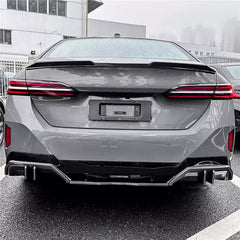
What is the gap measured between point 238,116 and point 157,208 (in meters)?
2.62

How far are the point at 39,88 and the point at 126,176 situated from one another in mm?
896

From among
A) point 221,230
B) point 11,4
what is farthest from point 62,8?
point 221,230

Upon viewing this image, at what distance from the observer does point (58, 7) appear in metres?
25.8

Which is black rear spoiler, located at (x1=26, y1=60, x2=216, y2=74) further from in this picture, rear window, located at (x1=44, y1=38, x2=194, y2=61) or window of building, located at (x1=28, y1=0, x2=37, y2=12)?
window of building, located at (x1=28, y1=0, x2=37, y2=12)

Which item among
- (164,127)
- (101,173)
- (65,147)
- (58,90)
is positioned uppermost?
(58,90)

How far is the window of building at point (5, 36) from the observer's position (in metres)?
24.9

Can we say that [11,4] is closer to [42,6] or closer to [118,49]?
[42,6]

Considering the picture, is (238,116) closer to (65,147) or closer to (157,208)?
(157,208)

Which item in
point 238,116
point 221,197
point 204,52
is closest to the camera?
point 221,197

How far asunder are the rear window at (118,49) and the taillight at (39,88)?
61 cm

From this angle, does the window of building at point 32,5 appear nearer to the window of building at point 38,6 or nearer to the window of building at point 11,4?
the window of building at point 38,6

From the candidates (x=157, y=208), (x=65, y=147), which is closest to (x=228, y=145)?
(x=157, y=208)

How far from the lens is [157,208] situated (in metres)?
2.71

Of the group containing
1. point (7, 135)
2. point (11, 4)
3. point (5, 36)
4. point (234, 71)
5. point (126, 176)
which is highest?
point (11, 4)
